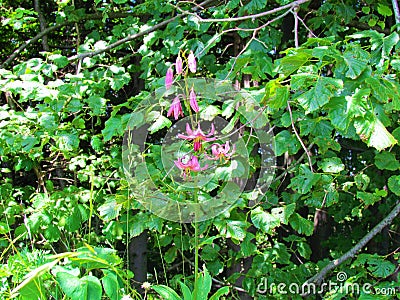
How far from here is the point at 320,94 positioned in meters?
1.21

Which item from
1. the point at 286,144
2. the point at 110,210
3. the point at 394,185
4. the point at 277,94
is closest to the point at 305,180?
the point at 286,144

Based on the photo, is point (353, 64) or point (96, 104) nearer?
point (353, 64)

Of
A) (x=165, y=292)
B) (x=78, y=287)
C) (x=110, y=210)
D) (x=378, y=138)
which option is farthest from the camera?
(x=110, y=210)

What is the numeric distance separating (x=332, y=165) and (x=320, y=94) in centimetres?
64

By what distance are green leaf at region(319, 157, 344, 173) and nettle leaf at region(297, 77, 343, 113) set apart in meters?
0.61

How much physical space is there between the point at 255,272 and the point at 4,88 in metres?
1.34

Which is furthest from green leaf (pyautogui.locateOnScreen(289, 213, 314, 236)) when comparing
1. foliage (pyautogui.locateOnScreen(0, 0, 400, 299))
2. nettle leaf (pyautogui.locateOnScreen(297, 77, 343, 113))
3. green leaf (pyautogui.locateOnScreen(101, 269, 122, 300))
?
green leaf (pyautogui.locateOnScreen(101, 269, 122, 300))

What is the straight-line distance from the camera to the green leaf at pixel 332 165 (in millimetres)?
1777

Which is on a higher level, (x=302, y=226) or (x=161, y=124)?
(x=161, y=124)

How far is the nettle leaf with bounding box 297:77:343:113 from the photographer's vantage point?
121 cm

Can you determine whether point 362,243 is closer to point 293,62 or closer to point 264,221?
point 264,221

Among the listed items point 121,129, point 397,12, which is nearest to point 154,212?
point 121,129

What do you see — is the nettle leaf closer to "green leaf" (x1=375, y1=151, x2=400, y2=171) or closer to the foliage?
the foliage

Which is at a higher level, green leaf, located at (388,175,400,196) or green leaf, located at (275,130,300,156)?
green leaf, located at (275,130,300,156)
